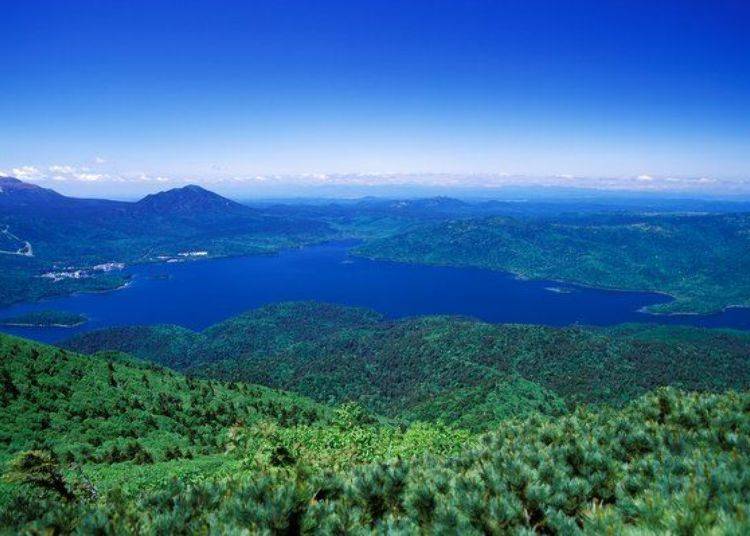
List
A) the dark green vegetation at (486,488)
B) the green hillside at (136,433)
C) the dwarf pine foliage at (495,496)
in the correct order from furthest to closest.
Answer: the green hillside at (136,433), the dark green vegetation at (486,488), the dwarf pine foliage at (495,496)

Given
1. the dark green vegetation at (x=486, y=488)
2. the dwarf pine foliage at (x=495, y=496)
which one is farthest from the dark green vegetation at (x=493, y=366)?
the dwarf pine foliage at (x=495, y=496)

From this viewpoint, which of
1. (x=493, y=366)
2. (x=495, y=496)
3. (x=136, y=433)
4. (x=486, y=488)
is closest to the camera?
(x=495, y=496)

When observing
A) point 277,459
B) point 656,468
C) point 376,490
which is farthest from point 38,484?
point 656,468

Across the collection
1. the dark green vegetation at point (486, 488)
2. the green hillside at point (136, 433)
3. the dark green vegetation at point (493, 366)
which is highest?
the dark green vegetation at point (486, 488)

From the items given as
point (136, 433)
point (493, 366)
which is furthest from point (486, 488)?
point (493, 366)

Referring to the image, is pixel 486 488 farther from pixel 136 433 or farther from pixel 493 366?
pixel 493 366

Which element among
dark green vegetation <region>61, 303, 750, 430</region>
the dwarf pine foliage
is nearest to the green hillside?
the dwarf pine foliage

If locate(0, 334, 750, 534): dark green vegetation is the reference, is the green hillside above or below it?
below

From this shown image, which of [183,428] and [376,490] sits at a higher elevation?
[376,490]

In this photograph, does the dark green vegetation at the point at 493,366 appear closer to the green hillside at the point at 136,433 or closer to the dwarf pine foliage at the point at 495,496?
the green hillside at the point at 136,433

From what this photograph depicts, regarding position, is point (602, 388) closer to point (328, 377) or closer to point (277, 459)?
point (328, 377)

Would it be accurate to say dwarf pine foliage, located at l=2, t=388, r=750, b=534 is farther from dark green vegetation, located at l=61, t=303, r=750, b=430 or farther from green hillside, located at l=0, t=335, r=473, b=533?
dark green vegetation, located at l=61, t=303, r=750, b=430
